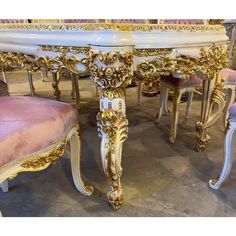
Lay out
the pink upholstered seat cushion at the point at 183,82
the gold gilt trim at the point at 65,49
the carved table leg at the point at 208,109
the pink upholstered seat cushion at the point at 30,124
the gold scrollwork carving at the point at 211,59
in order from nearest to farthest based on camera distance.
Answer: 1. the pink upholstered seat cushion at the point at 30,124
2. the gold gilt trim at the point at 65,49
3. the gold scrollwork carving at the point at 211,59
4. the carved table leg at the point at 208,109
5. the pink upholstered seat cushion at the point at 183,82

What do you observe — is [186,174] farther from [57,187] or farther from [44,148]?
[44,148]

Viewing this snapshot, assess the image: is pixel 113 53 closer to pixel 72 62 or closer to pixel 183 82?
pixel 72 62

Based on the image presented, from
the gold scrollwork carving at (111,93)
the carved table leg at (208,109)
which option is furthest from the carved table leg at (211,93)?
the gold scrollwork carving at (111,93)

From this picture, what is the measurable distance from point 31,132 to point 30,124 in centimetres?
2

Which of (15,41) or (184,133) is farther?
(184,133)

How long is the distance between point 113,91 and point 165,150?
820 millimetres

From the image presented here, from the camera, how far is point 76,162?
1.01 meters

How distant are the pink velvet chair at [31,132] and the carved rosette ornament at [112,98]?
0.42 ft

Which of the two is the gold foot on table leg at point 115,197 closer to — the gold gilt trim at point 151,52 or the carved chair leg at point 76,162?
the carved chair leg at point 76,162

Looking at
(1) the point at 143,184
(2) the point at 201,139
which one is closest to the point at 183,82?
(2) the point at 201,139

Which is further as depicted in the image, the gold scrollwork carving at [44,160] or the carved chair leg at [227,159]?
the carved chair leg at [227,159]

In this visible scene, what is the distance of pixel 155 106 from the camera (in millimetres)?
2361

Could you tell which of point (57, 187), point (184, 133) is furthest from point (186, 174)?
point (57, 187)

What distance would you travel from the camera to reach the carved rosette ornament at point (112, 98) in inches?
27.8
